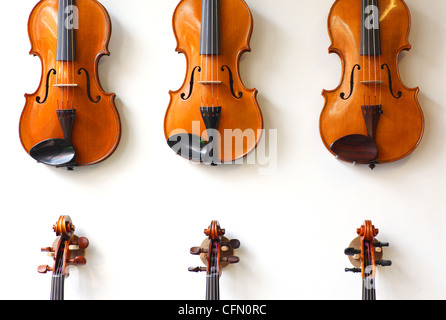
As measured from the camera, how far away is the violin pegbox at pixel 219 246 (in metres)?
2.34

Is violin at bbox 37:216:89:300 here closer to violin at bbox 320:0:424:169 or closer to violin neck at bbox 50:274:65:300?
violin neck at bbox 50:274:65:300

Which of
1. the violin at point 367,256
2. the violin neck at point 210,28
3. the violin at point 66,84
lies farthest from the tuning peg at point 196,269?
the violin neck at point 210,28

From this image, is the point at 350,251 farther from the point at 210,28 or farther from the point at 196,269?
the point at 210,28

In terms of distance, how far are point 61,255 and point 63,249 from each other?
0.10 feet

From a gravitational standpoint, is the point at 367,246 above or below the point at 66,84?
below

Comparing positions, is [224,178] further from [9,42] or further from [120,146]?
[9,42]

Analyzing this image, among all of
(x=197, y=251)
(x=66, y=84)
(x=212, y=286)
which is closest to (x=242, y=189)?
(x=197, y=251)

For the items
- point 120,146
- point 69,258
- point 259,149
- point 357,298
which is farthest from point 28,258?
point 357,298

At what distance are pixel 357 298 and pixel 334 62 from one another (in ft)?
4.03

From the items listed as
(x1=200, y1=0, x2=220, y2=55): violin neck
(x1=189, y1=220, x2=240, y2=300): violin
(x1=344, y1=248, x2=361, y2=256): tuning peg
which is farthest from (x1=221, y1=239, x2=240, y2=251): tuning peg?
(x1=200, y1=0, x2=220, y2=55): violin neck

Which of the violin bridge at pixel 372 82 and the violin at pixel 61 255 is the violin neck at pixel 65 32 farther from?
the violin bridge at pixel 372 82

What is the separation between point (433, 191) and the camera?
2479 mm

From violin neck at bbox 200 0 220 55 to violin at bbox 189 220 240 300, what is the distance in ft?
2.75

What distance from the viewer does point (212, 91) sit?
237 centimetres
